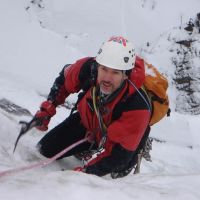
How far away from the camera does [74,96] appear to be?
32.3 feet

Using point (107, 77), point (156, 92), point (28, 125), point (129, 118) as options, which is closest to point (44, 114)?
point (28, 125)

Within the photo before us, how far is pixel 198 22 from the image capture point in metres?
14.1

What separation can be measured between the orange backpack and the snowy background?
2.08 feet

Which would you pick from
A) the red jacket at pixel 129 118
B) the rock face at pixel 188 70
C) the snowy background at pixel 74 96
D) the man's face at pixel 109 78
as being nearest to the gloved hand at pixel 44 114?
the snowy background at pixel 74 96

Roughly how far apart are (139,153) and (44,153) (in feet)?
3.47

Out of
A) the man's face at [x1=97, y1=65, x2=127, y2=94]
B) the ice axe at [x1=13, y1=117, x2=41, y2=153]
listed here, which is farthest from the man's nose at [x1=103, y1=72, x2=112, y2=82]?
the ice axe at [x1=13, y1=117, x2=41, y2=153]

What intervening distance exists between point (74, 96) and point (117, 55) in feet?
19.2

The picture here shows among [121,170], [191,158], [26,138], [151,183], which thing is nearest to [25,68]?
[191,158]

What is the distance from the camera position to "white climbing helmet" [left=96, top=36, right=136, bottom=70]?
4.03 meters

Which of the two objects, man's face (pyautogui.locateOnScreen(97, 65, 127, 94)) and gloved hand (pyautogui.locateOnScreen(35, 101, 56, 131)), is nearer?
man's face (pyautogui.locateOnScreen(97, 65, 127, 94))

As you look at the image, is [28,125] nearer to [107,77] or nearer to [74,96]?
[107,77]

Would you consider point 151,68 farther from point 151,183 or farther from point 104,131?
point 151,183

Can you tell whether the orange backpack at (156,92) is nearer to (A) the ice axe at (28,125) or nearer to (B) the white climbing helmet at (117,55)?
(B) the white climbing helmet at (117,55)

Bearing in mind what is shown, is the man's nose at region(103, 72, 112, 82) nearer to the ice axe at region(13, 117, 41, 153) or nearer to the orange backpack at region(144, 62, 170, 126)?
the orange backpack at region(144, 62, 170, 126)
